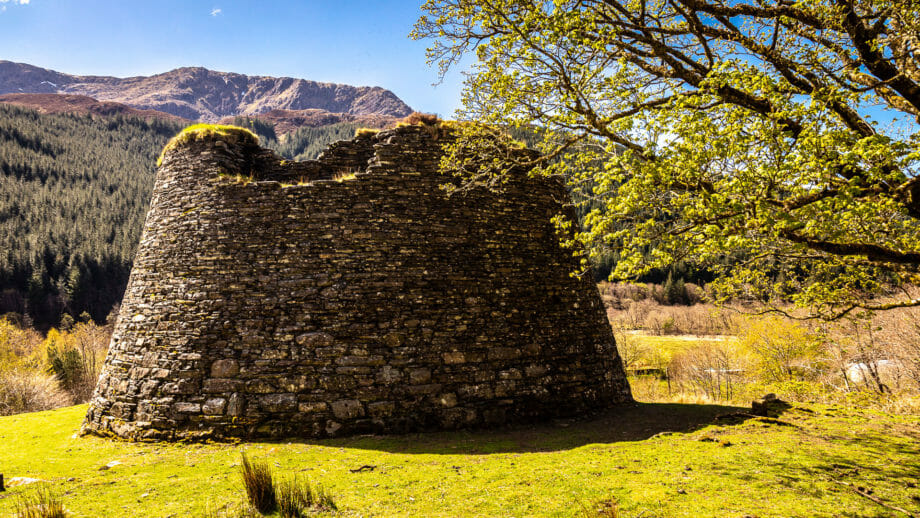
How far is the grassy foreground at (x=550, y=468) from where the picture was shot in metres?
5.24

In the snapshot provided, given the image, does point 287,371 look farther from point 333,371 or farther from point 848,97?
point 848,97

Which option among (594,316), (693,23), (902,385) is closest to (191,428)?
(594,316)

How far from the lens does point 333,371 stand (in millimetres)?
9031

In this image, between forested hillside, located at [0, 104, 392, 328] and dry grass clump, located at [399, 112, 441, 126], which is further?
forested hillside, located at [0, 104, 392, 328]

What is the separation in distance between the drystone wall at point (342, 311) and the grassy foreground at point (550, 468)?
24.7 inches

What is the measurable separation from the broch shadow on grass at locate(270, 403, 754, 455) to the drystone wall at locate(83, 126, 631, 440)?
1.13 feet

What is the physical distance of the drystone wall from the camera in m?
8.96

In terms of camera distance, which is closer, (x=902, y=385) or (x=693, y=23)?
(x=693, y=23)

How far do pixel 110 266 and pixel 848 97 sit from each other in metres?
91.7

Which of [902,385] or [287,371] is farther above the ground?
[287,371]

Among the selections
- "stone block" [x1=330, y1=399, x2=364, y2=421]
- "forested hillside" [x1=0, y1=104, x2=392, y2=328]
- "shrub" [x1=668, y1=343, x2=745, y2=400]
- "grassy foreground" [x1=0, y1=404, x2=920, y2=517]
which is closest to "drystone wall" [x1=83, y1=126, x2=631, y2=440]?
Result: "stone block" [x1=330, y1=399, x2=364, y2=421]

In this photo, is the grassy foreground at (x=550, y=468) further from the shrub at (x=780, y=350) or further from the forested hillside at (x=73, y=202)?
the forested hillside at (x=73, y=202)

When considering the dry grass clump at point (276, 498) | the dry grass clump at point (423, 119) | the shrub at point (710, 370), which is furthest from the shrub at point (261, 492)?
the shrub at point (710, 370)

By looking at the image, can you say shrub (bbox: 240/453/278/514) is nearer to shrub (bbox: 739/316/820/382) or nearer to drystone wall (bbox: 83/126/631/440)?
drystone wall (bbox: 83/126/631/440)
